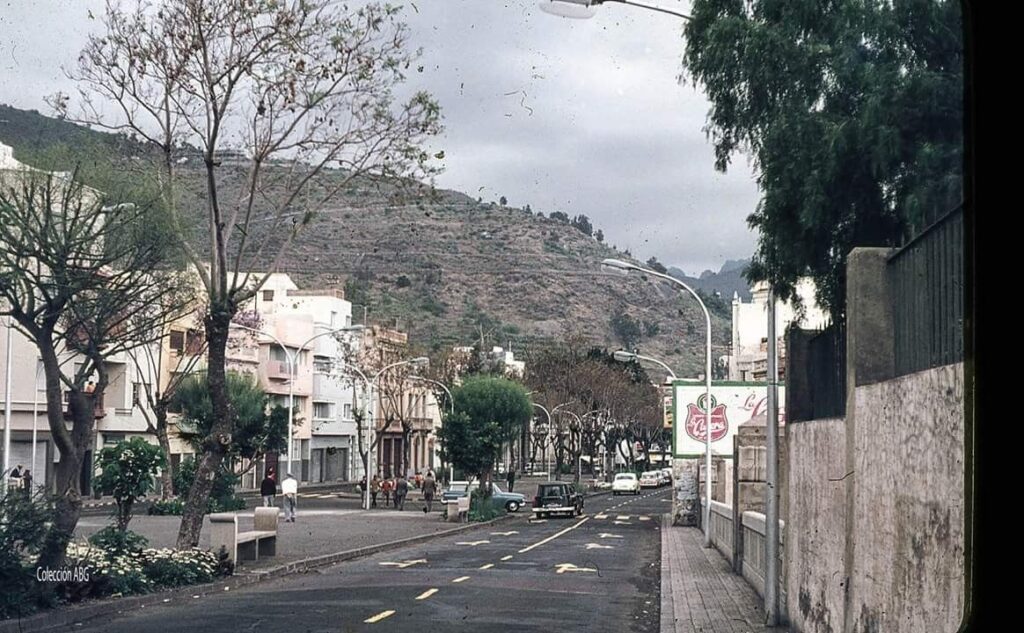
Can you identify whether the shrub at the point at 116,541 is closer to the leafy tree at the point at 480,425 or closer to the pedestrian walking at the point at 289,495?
the pedestrian walking at the point at 289,495

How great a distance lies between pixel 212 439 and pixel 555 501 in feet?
116

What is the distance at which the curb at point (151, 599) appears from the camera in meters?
17.1

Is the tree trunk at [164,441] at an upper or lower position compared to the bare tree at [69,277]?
lower

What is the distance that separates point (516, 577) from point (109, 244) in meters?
10.3

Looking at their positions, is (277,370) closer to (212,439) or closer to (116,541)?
(212,439)

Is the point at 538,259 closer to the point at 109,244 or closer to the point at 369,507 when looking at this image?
the point at 369,507

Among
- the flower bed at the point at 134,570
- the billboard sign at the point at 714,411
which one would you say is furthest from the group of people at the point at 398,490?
the flower bed at the point at 134,570

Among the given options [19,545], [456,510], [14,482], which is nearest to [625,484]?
[456,510]

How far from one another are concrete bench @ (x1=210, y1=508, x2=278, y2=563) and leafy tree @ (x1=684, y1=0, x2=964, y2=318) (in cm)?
1328

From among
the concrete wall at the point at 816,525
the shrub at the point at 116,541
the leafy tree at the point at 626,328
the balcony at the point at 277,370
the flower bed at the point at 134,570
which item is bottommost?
the flower bed at the point at 134,570

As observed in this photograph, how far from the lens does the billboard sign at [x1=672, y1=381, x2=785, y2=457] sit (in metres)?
44.2

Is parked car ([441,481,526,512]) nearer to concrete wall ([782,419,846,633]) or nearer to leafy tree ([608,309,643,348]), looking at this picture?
concrete wall ([782,419,846,633])

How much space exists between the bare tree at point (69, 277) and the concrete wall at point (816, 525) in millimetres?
9802

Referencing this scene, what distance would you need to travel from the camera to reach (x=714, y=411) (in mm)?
44625
